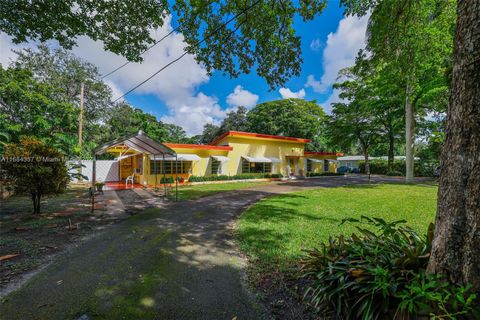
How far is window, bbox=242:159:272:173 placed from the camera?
19.7m

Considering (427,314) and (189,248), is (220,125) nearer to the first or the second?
(189,248)

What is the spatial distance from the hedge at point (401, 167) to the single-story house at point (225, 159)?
10.6 m

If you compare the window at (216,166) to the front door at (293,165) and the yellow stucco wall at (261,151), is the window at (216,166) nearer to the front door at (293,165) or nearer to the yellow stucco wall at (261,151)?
the yellow stucco wall at (261,151)

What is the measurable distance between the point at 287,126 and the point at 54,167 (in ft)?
83.2

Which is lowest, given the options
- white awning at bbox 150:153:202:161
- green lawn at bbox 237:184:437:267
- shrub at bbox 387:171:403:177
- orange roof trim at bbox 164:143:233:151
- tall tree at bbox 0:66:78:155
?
green lawn at bbox 237:184:437:267

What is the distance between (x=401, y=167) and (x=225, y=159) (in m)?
24.3

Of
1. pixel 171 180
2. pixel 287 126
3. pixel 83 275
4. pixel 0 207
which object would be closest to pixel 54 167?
pixel 0 207

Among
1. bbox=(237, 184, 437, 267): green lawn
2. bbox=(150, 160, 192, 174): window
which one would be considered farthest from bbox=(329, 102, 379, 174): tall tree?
bbox=(150, 160, 192, 174): window

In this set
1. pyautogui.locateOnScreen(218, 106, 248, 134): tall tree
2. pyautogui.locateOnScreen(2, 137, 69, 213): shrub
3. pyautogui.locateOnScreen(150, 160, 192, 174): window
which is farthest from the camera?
pyautogui.locateOnScreen(218, 106, 248, 134): tall tree

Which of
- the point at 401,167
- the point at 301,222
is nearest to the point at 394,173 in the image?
the point at 401,167

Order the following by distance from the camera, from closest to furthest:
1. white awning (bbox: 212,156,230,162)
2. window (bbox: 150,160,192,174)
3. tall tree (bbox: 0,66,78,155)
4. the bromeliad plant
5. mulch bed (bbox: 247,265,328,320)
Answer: the bromeliad plant < mulch bed (bbox: 247,265,328,320) < tall tree (bbox: 0,66,78,155) < window (bbox: 150,160,192,174) < white awning (bbox: 212,156,230,162)

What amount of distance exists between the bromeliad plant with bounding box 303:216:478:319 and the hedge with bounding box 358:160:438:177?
2690 cm

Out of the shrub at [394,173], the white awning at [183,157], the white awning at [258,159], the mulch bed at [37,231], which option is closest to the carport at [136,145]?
the white awning at [183,157]

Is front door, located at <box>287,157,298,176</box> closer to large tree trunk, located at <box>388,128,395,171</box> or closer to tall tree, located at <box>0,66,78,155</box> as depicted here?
large tree trunk, located at <box>388,128,395,171</box>
